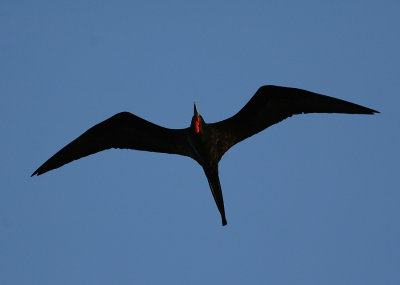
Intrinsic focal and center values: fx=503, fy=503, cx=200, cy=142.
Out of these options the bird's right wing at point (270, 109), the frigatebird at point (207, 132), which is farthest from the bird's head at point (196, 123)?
the bird's right wing at point (270, 109)

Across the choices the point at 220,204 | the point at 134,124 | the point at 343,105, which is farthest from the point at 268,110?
the point at 134,124

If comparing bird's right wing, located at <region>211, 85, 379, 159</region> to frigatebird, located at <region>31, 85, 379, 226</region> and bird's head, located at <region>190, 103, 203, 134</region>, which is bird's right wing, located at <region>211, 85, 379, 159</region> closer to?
frigatebird, located at <region>31, 85, 379, 226</region>

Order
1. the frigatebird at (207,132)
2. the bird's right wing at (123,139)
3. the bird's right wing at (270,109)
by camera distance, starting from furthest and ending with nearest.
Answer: the bird's right wing at (123,139) → the frigatebird at (207,132) → the bird's right wing at (270,109)

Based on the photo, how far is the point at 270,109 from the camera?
9578 mm

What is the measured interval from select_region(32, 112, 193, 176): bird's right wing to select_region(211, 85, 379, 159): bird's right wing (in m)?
0.81

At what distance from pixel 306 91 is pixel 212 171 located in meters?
2.28

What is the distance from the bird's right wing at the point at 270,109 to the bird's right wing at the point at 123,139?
81 cm

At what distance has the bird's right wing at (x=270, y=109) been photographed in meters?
9.16

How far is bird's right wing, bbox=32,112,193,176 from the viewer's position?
31.2 feet

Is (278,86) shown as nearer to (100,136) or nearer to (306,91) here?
(306,91)

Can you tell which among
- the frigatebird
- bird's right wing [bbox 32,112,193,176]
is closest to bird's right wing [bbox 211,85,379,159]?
the frigatebird

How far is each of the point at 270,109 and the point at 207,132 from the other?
4.21ft

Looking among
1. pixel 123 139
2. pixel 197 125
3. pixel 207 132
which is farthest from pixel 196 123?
pixel 123 139

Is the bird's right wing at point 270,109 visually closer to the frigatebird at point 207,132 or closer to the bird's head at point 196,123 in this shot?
the frigatebird at point 207,132
